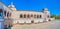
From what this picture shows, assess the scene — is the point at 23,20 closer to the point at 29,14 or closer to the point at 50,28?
the point at 29,14

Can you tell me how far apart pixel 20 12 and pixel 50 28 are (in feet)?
40.8

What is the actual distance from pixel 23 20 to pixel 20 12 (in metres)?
4.26

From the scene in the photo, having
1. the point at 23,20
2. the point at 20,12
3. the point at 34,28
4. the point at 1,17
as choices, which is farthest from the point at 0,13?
the point at 20,12

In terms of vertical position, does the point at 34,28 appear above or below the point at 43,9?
below

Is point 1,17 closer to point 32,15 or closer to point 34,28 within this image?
point 34,28

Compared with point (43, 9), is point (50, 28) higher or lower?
lower

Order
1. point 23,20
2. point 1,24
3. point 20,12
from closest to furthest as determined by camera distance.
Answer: point 1,24 < point 23,20 < point 20,12

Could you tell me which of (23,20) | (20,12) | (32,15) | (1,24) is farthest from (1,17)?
(32,15)

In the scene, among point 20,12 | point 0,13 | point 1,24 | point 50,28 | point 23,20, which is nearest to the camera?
point 1,24

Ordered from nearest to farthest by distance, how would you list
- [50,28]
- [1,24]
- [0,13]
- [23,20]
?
[1,24] → [0,13] → [50,28] → [23,20]

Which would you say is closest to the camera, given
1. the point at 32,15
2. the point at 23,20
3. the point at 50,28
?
the point at 50,28

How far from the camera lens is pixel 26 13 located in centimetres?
3219

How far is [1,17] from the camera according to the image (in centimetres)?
1293

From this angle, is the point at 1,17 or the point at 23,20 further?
the point at 23,20
